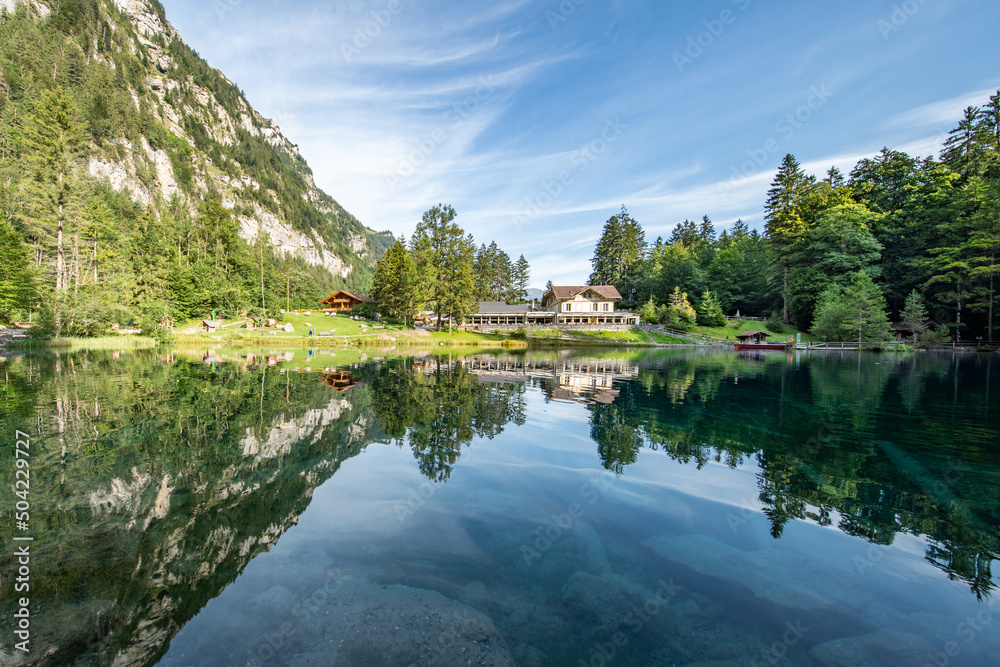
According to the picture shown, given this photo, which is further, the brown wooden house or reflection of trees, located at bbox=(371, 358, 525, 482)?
the brown wooden house

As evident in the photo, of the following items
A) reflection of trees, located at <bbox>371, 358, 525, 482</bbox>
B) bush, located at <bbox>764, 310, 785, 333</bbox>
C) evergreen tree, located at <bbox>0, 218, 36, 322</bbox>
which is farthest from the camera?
bush, located at <bbox>764, 310, 785, 333</bbox>

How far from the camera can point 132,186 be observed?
3666 inches

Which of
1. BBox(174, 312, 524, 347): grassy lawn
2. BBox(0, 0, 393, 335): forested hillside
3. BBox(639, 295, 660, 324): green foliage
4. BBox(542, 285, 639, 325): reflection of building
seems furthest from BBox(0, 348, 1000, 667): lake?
BBox(542, 285, 639, 325): reflection of building

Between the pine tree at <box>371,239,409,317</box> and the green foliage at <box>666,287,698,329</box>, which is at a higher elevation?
the pine tree at <box>371,239,409,317</box>

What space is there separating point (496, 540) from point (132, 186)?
129 metres

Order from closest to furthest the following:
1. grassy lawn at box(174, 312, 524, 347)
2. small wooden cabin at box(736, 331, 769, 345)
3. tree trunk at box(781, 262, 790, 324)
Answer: grassy lawn at box(174, 312, 524, 347)
small wooden cabin at box(736, 331, 769, 345)
tree trunk at box(781, 262, 790, 324)

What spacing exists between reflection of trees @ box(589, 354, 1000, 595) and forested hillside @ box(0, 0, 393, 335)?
47893 millimetres

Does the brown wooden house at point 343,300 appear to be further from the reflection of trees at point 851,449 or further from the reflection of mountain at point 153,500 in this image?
the reflection of trees at point 851,449

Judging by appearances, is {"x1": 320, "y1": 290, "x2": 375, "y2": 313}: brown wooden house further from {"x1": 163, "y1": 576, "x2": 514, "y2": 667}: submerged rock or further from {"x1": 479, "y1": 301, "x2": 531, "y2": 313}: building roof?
{"x1": 163, "y1": 576, "x2": 514, "y2": 667}: submerged rock

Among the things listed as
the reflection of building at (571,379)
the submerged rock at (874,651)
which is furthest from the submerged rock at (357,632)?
the reflection of building at (571,379)

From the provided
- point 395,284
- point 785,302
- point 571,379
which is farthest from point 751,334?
point 395,284

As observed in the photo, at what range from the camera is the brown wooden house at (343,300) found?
82625mm

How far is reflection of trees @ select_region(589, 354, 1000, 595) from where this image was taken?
6.12 meters

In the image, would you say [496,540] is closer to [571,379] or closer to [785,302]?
[571,379]
